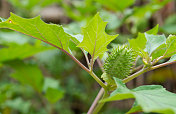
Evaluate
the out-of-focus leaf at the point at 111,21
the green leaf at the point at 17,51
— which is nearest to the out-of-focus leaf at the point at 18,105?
the green leaf at the point at 17,51

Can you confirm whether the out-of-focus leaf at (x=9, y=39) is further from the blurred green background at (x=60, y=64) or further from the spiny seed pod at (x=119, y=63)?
the spiny seed pod at (x=119, y=63)

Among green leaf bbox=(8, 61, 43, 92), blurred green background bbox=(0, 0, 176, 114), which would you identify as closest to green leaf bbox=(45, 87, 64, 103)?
blurred green background bbox=(0, 0, 176, 114)

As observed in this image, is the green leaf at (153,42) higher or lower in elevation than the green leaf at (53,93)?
lower

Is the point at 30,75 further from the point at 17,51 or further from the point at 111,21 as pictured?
the point at 111,21

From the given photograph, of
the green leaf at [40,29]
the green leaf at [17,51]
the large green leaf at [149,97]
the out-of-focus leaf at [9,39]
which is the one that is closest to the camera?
the large green leaf at [149,97]

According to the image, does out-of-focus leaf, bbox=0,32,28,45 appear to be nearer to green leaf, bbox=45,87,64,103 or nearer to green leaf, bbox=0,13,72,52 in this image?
green leaf, bbox=45,87,64,103

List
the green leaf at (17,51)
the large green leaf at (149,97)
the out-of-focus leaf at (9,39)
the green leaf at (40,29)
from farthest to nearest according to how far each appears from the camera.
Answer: the out-of-focus leaf at (9,39), the green leaf at (17,51), the green leaf at (40,29), the large green leaf at (149,97)
